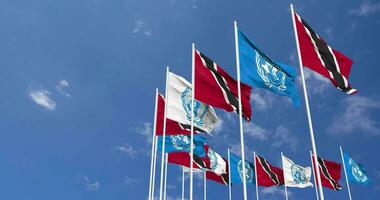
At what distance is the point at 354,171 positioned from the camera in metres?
39.4

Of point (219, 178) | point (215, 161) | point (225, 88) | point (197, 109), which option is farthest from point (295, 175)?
point (225, 88)

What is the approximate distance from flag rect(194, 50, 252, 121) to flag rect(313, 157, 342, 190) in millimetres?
20931

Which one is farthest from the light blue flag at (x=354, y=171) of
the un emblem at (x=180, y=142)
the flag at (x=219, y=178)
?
the un emblem at (x=180, y=142)

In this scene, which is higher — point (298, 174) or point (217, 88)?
point (298, 174)

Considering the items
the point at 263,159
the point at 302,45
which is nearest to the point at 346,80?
the point at 302,45

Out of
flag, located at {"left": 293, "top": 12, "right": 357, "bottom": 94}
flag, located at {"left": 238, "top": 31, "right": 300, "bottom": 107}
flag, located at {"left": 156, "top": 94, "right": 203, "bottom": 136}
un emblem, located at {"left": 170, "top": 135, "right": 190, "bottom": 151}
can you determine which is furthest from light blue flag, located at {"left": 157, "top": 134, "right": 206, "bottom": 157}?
flag, located at {"left": 293, "top": 12, "right": 357, "bottom": 94}

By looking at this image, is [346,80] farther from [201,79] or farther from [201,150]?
[201,150]

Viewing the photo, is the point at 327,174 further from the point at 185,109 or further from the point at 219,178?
the point at 185,109

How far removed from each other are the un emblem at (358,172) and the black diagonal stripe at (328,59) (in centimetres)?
2672

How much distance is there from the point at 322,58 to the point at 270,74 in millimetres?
2111

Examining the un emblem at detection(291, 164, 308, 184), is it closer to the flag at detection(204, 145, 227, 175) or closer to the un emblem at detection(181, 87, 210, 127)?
the flag at detection(204, 145, 227, 175)

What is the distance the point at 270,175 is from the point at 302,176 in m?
4.60

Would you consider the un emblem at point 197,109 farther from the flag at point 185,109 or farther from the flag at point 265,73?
the flag at point 265,73

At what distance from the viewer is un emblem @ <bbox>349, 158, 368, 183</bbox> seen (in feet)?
129
